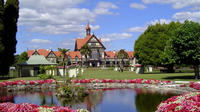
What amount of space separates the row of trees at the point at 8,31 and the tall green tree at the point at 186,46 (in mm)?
22791

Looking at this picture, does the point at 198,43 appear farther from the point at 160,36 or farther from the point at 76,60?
the point at 76,60

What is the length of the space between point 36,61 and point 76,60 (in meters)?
51.1

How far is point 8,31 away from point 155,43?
82.5 feet

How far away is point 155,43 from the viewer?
44.0m

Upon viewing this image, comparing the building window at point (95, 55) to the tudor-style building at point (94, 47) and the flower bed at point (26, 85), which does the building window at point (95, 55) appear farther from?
the flower bed at point (26, 85)

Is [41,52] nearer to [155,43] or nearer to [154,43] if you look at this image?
[154,43]

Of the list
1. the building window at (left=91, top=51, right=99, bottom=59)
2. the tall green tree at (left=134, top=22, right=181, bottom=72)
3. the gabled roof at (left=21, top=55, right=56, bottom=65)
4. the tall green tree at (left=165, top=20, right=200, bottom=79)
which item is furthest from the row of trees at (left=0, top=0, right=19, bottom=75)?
the building window at (left=91, top=51, right=99, bottom=59)

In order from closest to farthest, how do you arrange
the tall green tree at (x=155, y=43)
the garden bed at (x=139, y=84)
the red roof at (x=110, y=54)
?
1. the garden bed at (x=139, y=84)
2. the tall green tree at (x=155, y=43)
3. the red roof at (x=110, y=54)

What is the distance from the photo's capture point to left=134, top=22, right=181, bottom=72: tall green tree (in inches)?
1697

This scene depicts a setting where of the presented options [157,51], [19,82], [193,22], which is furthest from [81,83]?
[157,51]

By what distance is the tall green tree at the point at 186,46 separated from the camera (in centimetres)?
2531

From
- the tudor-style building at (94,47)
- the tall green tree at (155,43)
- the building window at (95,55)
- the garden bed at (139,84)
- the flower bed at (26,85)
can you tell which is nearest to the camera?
the garden bed at (139,84)

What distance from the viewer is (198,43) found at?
25375 mm

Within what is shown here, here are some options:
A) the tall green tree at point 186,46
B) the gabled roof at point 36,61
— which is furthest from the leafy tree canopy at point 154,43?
the gabled roof at point 36,61
